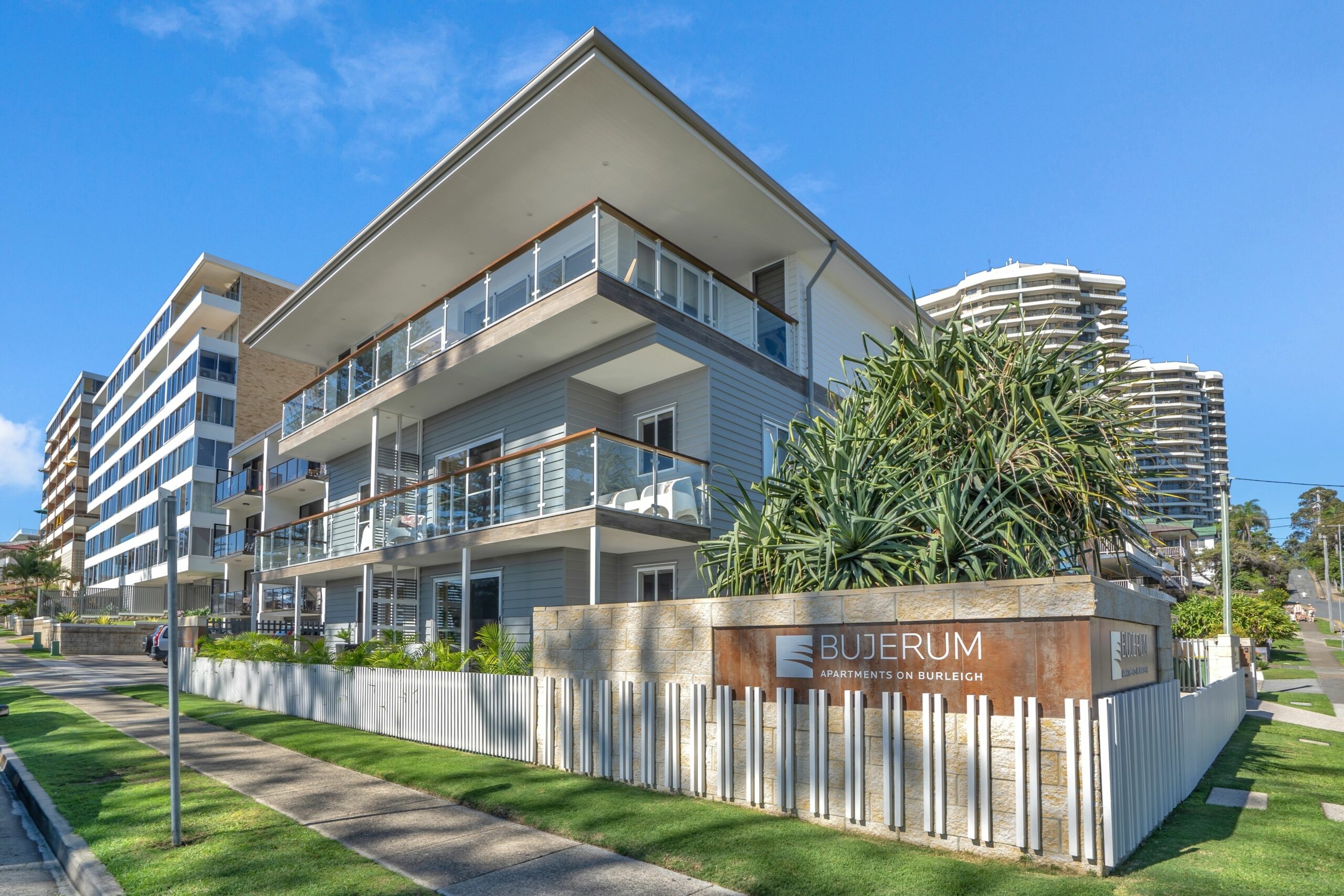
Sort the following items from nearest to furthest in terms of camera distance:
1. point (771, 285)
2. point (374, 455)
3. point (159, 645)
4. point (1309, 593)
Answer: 1. point (771, 285)
2. point (374, 455)
3. point (159, 645)
4. point (1309, 593)

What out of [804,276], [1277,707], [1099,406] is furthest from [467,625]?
[1277,707]

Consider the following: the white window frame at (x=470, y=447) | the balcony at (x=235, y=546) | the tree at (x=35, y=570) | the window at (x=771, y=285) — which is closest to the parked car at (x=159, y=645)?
the balcony at (x=235, y=546)

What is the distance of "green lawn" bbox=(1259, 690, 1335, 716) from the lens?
21.0 meters

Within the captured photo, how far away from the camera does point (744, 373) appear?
17.6m

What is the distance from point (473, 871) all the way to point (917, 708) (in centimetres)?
384

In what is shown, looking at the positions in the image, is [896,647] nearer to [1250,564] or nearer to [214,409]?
[214,409]

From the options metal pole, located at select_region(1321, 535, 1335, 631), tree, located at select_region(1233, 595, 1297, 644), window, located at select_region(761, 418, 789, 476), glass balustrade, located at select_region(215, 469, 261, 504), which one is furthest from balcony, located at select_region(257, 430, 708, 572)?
metal pole, located at select_region(1321, 535, 1335, 631)

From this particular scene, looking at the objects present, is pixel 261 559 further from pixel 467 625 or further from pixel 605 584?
pixel 605 584

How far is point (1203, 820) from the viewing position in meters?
8.43

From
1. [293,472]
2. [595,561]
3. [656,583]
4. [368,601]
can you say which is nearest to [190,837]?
[595,561]

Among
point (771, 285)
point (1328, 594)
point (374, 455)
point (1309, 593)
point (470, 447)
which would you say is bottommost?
point (1309, 593)

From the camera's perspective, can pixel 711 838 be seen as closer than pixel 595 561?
Yes

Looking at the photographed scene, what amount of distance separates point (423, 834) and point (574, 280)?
935 cm

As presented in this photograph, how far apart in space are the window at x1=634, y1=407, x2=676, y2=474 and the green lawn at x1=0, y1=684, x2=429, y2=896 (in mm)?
9460
